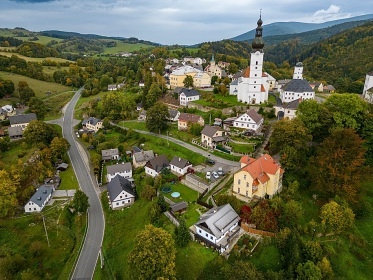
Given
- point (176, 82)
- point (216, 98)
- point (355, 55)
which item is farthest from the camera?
point (355, 55)

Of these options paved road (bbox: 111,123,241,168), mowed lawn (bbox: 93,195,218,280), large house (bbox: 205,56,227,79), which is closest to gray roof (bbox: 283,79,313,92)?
paved road (bbox: 111,123,241,168)

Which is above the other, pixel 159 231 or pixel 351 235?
pixel 159 231

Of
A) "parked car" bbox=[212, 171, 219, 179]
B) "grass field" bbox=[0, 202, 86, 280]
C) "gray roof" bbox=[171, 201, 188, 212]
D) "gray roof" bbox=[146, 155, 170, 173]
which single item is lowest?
"grass field" bbox=[0, 202, 86, 280]

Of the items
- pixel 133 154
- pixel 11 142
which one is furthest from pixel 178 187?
pixel 11 142

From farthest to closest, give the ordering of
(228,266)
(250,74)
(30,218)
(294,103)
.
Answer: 1. (250,74)
2. (294,103)
3. (30,218)
4. (228,266)

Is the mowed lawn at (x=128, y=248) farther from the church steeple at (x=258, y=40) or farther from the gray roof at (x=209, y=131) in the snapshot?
the church steeple at (x=258, y=40)

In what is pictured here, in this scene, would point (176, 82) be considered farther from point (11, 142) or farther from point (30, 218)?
point (30, 218)

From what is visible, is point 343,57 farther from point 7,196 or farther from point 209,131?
point 7,196

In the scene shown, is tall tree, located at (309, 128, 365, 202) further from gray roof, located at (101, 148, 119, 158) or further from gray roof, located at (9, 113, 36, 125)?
gray roof, located at (9, 113, 36, 125)
